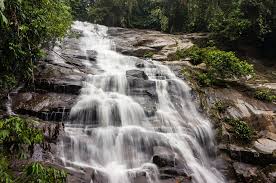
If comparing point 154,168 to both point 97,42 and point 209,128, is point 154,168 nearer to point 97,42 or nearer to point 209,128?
point 209,128

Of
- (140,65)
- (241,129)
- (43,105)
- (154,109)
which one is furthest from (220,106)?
(43,105)

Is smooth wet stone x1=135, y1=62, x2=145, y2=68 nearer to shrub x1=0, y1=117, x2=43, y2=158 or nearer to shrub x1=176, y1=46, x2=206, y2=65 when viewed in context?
shrub x1=176, y1=46, x2=206, y2=65

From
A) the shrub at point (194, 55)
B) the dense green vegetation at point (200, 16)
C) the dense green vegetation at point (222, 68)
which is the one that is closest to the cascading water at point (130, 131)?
the dense green vegetation at point (222, 68)

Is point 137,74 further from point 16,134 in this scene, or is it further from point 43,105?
point 16,134

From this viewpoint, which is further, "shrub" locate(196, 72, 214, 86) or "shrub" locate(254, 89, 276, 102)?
"shrub" locate(196, 72, 214, 86)

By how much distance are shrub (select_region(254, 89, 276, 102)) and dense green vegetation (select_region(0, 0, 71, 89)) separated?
7.23m

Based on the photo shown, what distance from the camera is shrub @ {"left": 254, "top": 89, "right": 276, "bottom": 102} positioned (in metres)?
12.0

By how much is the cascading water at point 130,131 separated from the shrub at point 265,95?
2.62 meters

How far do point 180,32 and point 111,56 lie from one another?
6605 millimetres

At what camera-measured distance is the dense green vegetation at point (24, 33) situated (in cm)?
793

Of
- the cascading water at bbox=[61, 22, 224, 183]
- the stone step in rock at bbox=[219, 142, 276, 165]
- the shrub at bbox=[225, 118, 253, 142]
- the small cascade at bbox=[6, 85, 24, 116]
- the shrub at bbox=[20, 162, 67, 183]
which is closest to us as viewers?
the shrub at bbox=[20, 162, 67, 183]

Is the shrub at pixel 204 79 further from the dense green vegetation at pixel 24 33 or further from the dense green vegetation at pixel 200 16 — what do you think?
the dense green vegetation at pixel 24 33

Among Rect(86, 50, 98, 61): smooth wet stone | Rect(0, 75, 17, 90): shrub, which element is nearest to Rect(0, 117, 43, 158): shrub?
Rect(0, 75, 17, 90): shrub

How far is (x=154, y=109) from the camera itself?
1002 centimetres
